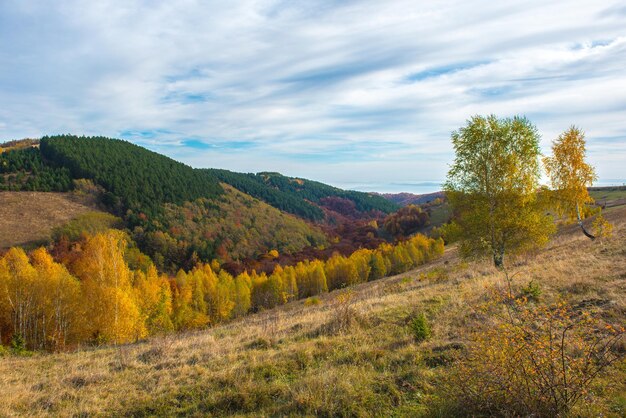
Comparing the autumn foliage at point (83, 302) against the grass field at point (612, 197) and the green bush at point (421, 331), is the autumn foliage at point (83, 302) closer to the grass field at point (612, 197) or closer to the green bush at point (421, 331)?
the green bush at point (421, 331)

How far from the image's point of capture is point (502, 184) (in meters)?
19.4

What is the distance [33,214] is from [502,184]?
157 meters

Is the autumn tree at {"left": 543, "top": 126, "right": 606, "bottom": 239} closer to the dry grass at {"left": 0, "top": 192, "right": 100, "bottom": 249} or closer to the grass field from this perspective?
the grass field

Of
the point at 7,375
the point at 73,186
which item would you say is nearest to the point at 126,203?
the point at 73,186

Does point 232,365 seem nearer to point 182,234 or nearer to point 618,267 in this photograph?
point 618,267

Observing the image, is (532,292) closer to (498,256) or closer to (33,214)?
(498,256)

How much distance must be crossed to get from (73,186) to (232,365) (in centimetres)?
18055

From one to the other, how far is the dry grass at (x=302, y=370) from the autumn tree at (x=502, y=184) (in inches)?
247

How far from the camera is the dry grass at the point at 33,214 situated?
368ft

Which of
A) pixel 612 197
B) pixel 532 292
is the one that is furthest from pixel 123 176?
pixel 612 197

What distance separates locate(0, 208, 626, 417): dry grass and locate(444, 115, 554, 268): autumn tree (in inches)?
247

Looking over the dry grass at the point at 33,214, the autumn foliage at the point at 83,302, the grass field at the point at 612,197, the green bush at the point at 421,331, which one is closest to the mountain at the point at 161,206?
the dry grass at the point at 33,214

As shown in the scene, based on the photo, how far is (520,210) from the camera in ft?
63.7

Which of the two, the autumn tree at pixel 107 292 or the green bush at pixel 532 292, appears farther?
the autumn tree at pixel 107 292
